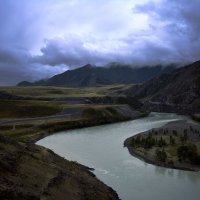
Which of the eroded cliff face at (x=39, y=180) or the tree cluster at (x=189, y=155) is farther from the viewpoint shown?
the tree cluster at (x=189, y=155)

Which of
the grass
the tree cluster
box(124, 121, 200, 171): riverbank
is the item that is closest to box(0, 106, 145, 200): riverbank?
box(124, 121, 200, 171): riverbank

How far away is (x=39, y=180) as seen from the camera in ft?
120

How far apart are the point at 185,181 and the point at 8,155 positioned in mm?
22876

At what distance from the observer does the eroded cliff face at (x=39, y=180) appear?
3167 centimetres

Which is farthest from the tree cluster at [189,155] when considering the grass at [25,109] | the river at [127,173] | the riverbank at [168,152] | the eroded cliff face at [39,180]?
the grass at [25,109]

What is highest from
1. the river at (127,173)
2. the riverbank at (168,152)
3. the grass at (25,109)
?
the grass at (25,109)

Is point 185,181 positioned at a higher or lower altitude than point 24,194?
lower

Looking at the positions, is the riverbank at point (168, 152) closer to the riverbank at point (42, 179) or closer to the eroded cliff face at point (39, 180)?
the riverbank at point (42, 179)

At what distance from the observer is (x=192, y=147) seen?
205 ft

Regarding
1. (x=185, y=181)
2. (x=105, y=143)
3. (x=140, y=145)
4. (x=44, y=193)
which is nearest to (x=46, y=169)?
(x=44, y=193)

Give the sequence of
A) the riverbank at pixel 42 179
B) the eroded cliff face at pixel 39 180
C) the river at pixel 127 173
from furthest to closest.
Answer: the river at pixel 127 173 → the riverbank at pixel 42 179 → the eroded cliff face at pixel 39 180

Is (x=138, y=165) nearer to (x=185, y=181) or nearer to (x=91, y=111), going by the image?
(x=185, y=181)

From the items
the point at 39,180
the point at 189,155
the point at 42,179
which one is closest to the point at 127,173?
the point at 189,155

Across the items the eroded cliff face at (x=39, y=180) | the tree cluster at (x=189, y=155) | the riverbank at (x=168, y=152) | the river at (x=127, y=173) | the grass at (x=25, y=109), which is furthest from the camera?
the grass at (x=25, y=109)
